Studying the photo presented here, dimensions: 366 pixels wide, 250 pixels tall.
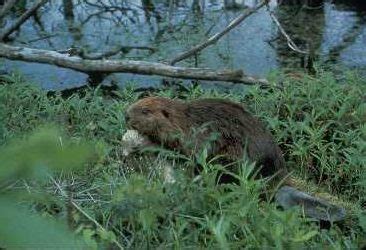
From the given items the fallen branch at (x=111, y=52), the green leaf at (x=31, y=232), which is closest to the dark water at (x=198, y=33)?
the fallen branch at (x=111, y=52)

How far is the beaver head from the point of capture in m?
3.25

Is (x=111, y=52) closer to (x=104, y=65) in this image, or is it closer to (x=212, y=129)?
(x=104, y=65)

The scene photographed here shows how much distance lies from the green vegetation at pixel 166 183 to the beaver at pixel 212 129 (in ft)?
0.65

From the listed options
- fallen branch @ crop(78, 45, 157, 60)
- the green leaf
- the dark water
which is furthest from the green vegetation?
the dark water

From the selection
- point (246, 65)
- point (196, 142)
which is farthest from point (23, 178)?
point (246, 65)

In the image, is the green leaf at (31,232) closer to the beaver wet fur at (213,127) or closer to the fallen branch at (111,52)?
the beaver wet fur at (213,127)

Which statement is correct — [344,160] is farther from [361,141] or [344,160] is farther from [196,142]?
[196,142]

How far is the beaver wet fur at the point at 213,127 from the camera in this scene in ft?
10.3

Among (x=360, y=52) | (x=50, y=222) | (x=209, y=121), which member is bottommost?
(x=360, y=52)

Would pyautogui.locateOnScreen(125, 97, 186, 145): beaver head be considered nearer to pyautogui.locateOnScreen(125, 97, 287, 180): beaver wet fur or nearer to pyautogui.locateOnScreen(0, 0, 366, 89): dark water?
pyautogui.locateOnScreen(125, 97, 287, 180): beaver wet fur

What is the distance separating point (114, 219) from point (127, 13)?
18.3ft

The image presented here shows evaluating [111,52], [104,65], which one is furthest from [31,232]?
[111,52]

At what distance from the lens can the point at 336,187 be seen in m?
3.33

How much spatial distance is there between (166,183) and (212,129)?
3.21 feet
